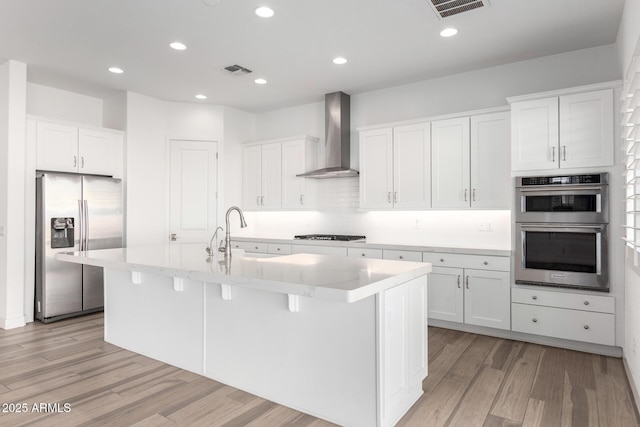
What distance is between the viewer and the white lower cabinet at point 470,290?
3.80 meters

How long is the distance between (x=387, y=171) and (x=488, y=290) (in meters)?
1.74

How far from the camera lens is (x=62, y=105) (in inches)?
202

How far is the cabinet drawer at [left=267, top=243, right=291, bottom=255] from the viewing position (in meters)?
5.22

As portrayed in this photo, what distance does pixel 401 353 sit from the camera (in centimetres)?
235

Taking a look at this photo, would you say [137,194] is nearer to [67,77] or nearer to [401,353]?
[67,77]

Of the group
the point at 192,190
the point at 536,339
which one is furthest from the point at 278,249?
the point at 536,339

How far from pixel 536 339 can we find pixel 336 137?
10.6ft

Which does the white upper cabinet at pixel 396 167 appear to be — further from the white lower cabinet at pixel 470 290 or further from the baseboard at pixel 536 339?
the baseboard at pixel 536 339

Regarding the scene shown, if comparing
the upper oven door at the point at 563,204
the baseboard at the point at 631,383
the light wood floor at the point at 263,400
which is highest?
the upper oven door at the point at 563,204

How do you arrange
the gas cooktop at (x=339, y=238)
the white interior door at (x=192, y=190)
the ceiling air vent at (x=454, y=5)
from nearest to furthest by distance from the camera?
1. the ceiling air vent at (x=454, y=5)
2. the gas cooktop at (x=339, y=238)
3. the white interior door at (x=192, y=190)

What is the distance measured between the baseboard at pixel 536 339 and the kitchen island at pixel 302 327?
1.58m

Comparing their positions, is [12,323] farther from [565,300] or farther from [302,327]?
[565,300]

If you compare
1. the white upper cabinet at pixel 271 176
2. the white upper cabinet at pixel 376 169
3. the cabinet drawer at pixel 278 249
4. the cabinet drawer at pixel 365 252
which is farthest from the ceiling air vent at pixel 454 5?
the cabinet drawer at pixel 278 249

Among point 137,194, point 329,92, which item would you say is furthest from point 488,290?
point 137,194
